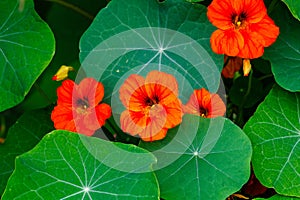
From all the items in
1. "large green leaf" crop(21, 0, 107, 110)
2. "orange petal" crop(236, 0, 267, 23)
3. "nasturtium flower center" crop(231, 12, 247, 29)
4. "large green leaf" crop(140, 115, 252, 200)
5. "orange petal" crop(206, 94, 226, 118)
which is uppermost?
"orange petal" crop(236, 0, 267, 23)

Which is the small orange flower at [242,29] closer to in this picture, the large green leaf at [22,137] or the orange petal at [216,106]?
the orange petal at [216,106]

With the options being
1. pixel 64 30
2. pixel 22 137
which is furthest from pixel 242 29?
pixel 64 30

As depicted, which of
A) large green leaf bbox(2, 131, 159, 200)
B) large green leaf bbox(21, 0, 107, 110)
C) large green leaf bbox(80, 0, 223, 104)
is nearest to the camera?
large green leaf bbox(2, 131, 159, 200)

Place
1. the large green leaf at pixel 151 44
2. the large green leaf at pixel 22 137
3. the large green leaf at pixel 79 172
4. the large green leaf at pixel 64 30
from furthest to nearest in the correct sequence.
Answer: the large green leaf at pixel 64 30 → the large green leaf at pixel 22 137 → the large green leaf at pixel 151 44 → the large green leaf at pixel 79 172

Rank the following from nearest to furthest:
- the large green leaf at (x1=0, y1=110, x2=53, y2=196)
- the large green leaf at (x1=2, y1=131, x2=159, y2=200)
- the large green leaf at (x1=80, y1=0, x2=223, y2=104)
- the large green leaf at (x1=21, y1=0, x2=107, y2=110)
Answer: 1. the large green leaf at (x1=2, y1=131, x2=159, y2=200)
2. the large green leaf at (x1=80, y1=0, x2=223, y2=104)
3. the large green leaf at (x1=0, y1=110, x2=53, y2=196)
4. the large green leaf at (x1=21, y1=0, x2=107, y2=110)

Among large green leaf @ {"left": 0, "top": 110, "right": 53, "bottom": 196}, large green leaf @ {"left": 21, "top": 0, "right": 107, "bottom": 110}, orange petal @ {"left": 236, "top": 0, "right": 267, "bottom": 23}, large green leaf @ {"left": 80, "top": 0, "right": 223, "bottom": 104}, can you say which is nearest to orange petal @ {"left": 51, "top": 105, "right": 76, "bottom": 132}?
large green leaf @ {"left": 80, "top": 0, "right": 223, "bottom": 104}

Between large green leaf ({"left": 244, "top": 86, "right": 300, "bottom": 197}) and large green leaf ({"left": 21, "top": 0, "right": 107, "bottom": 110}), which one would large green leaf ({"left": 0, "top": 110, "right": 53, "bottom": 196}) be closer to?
large green leaf ({"left": 21, "top": 0, "right": 107, "bottom": 110})

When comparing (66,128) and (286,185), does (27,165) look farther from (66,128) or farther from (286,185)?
(286,185)

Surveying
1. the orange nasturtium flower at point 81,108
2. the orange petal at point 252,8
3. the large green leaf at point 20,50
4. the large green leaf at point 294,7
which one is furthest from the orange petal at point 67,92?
the large green leaf at point 294,7
